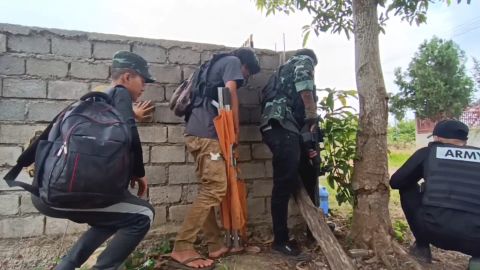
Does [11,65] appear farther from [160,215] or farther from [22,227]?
[160,215]

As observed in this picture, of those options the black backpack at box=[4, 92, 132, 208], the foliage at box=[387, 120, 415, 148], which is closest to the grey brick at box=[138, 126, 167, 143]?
the black backpack at box=[4, 92, 132, 208]

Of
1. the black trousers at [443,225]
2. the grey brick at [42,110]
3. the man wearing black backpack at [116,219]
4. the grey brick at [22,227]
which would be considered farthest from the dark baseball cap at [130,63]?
the black trousers at [443,225]

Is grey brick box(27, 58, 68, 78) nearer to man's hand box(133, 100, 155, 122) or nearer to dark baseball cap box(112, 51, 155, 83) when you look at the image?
man's hand box(133, 100, 155, 122)

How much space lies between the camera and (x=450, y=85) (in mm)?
19547

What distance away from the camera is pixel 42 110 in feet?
9.48

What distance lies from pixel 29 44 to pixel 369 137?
9.26 ft

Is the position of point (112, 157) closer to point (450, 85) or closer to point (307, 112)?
point (307, 112)

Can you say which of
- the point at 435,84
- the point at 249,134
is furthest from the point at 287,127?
the point at 435,84

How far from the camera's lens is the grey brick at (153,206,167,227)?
10.3 ft

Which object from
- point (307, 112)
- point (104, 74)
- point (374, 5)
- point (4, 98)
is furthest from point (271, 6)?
point (4, 98)

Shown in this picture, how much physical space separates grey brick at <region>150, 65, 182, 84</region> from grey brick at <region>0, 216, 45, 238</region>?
1469 millimetres

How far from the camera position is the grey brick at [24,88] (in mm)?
2793

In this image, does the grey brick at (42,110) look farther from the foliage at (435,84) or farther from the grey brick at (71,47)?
the foliage at (435,84)

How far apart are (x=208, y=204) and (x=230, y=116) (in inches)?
27.5
